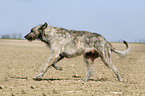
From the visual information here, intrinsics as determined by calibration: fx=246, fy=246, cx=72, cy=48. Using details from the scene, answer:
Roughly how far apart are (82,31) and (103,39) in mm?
789

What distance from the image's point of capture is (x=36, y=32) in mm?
8578

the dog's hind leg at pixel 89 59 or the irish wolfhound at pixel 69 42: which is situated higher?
the irish wolfhound at pixel 69 42

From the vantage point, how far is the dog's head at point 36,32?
27.8ft

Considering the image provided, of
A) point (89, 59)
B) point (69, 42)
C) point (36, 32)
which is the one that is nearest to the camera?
point (69, 42)

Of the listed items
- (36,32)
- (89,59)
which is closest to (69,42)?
(89,59)

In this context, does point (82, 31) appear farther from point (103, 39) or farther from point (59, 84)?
point (59, 84)

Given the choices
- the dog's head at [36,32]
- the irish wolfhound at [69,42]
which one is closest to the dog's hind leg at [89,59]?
the irish wolfhound at [69,42]

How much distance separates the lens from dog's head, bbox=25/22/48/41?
8484mm

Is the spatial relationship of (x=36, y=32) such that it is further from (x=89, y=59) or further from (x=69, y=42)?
(x=89, y=59)

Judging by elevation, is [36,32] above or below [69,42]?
above

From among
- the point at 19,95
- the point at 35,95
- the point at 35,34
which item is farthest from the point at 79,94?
the point at 35,34

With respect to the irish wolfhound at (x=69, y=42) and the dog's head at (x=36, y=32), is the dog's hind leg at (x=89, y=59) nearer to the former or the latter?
the irish wolfhound at (x=69, y=42)

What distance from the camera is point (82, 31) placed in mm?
8680

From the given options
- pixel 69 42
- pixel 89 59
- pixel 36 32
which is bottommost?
pixel 89 59
